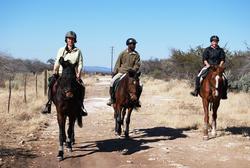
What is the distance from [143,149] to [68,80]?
2873 millimetres

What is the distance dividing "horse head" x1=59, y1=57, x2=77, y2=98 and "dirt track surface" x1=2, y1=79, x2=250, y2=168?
157 centimetres

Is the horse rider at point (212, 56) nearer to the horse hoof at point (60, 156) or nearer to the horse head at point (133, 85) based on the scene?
the horse head at point (133, 85)

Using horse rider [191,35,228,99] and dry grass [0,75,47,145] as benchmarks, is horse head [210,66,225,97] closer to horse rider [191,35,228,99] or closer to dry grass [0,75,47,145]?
horse rider [191,35,228,99]

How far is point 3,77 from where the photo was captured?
3719cm

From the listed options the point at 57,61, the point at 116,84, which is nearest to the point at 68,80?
the point at 57,61

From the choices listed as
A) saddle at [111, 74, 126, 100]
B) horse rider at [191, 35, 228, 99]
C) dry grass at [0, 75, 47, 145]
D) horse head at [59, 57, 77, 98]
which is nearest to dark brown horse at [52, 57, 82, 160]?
horse head at [59, 57, 77, 98]

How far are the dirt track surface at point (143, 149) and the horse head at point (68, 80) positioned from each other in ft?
5.16

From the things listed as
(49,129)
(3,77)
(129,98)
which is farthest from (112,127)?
(3,77)

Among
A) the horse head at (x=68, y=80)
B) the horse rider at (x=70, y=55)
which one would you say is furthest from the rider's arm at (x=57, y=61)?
the horse head at (x=68, y=80)

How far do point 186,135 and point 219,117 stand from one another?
5.24 m

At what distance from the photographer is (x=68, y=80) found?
10.2 meters

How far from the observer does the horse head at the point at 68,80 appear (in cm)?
1015

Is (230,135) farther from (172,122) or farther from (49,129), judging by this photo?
(49,129)

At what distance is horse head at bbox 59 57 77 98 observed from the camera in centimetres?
1015
